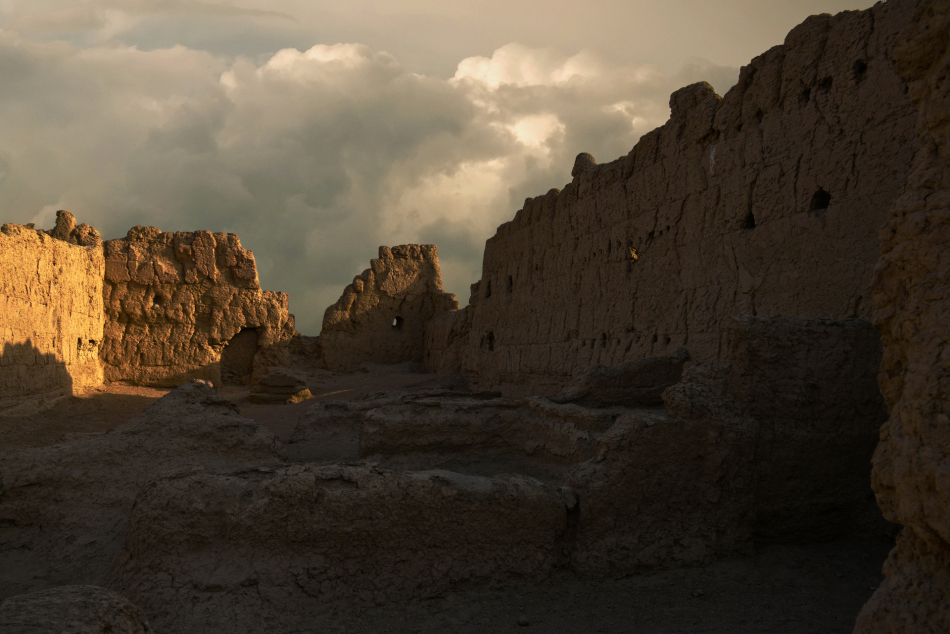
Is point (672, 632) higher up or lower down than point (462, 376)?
lower down

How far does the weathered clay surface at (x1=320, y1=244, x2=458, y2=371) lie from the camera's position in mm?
19094

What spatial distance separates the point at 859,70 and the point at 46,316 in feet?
40.2

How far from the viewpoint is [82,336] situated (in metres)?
13.1

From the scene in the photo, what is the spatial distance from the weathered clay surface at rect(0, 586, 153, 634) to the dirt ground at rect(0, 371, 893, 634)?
121 cm

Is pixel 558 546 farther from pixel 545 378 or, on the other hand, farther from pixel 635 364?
pixel 545 378

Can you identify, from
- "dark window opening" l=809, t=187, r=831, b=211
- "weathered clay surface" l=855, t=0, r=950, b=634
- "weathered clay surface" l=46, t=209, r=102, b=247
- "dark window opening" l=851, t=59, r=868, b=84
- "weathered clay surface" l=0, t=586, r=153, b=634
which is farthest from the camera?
"weathered clay surface" l=46, t=209, r=102, b=247

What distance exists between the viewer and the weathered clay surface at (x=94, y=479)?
438 centimetres

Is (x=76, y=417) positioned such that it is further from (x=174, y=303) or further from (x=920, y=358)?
(x=920, y=358)

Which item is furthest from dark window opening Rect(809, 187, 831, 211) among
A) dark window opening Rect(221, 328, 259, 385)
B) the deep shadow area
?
dark window opening Rect(221, 328, 259, 385)

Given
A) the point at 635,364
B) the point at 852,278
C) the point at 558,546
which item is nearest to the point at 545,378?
the point at 635,364

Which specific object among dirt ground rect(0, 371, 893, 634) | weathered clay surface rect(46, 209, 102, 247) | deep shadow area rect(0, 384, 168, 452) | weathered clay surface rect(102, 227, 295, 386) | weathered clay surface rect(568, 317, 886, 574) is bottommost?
dirt ground rect(0, 371, 893, 634)

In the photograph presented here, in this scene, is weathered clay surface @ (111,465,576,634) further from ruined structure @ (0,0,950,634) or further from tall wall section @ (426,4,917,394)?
tall wall section @ (426,4,917,394)

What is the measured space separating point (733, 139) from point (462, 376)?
9.67 meters

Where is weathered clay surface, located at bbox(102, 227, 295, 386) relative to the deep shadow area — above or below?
above
